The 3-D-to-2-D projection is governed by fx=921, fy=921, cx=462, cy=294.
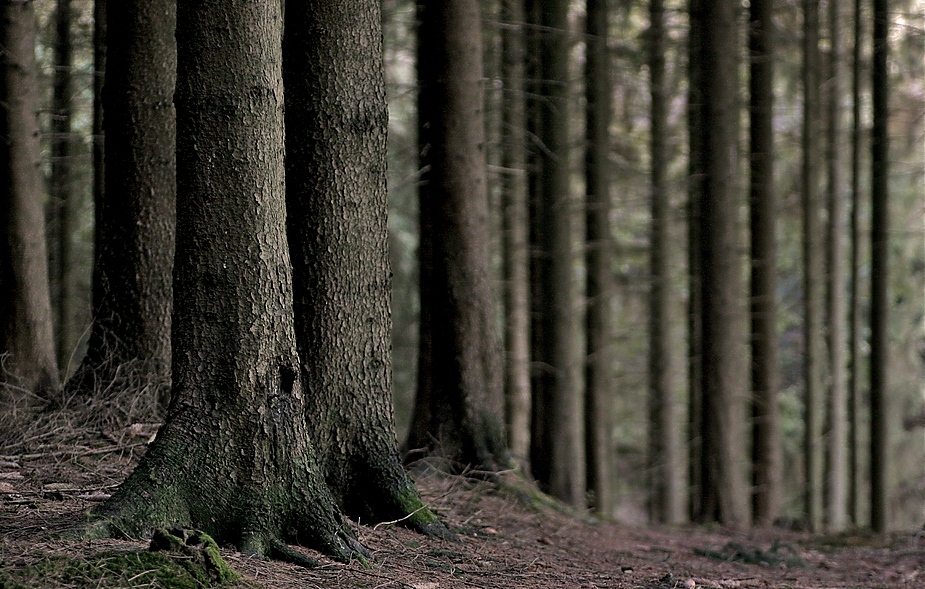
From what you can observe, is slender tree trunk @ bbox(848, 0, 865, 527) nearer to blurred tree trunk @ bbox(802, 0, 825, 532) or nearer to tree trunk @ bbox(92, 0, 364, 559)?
blurred tree trunk @ bbox(802, 0, 825, 532)

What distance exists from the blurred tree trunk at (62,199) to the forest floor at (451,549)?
277 inches

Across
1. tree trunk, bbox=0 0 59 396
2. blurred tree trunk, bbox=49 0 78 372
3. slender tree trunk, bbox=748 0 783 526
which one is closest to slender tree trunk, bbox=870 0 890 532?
slender tree trunk, bbox=748 0 783 526

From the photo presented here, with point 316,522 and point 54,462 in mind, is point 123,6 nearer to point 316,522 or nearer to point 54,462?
point 54,462

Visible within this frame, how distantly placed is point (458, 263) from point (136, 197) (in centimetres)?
279

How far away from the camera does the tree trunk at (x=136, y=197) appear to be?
732 centimetres

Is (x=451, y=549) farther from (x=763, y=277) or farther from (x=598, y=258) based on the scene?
(x=763, y=277)

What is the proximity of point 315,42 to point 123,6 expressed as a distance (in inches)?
94.0

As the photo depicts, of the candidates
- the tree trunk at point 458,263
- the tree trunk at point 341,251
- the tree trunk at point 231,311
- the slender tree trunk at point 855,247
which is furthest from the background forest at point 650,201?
the tree trunk at point 231,311

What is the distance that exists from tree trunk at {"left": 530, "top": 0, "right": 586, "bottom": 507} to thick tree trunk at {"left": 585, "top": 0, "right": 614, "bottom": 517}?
1334 millimetres

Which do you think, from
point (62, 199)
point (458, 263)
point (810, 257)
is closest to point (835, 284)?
point (810, 257)

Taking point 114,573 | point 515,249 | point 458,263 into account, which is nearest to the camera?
point 114,573

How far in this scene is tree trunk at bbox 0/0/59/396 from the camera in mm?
7789

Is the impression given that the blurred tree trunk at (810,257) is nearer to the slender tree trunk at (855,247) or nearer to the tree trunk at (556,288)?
the slender tree trunk at (855,247)

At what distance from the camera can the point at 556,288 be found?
11172 mm
